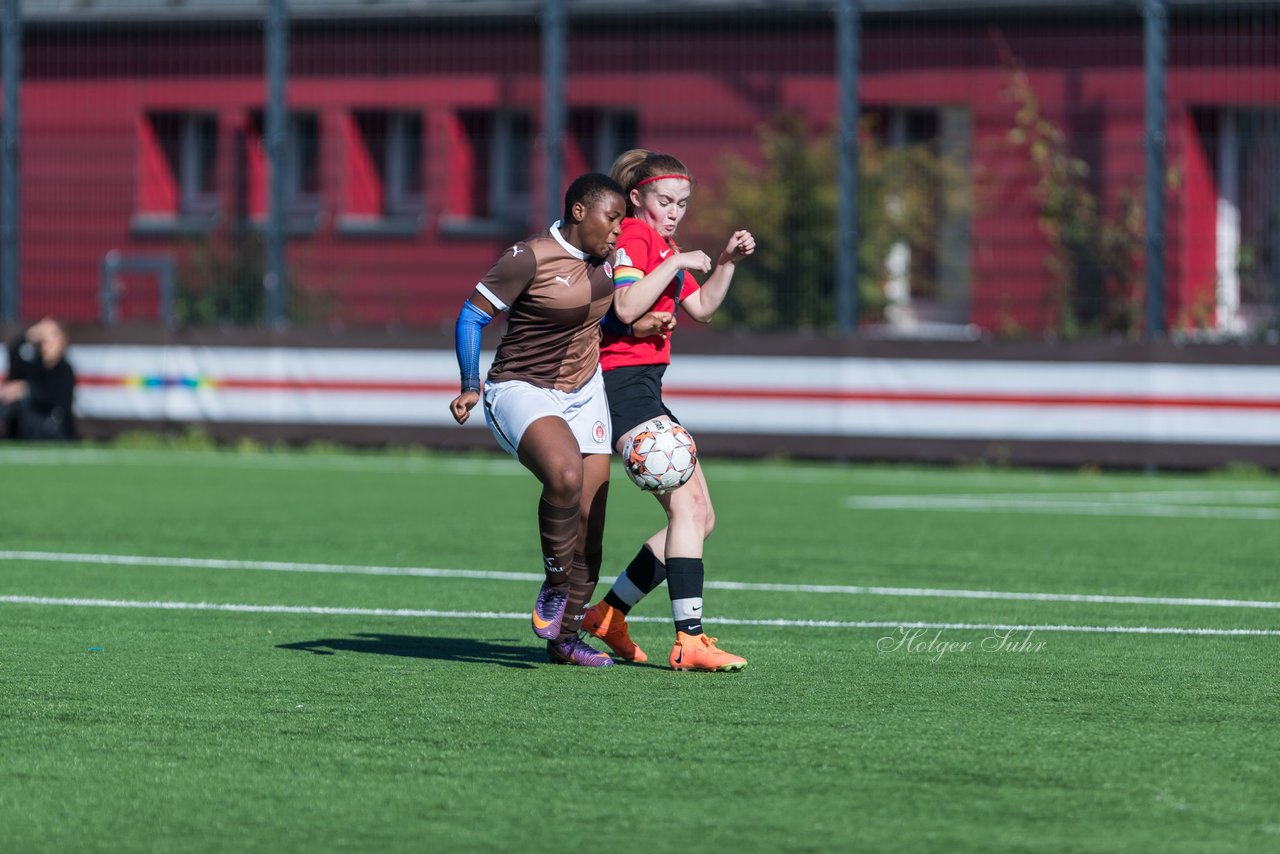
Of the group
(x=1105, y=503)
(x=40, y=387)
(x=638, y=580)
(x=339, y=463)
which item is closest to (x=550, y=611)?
(x=638, y=580)

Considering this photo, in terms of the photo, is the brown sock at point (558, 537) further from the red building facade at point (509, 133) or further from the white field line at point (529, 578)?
the red building facade at point (509, 133)

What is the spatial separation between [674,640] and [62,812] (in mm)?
3628

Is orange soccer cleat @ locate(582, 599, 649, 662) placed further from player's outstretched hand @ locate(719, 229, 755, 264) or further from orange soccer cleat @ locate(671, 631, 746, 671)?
player's outstretched hand @ locate(719, 229, 755, 264)

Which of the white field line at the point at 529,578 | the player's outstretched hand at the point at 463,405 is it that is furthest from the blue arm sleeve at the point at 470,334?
the white field line at the point at 529,578

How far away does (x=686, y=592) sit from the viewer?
787 cm

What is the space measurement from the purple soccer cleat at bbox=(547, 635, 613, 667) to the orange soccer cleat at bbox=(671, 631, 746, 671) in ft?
0.94

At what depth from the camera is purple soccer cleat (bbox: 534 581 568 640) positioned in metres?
7.88

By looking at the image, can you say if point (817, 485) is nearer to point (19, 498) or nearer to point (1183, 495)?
point (1183, 495)

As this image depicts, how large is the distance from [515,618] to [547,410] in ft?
5.96

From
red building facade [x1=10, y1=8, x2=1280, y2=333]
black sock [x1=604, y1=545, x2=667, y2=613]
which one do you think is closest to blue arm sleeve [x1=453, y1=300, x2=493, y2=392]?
black sock [x1=604, y1=545, x2=667, y2=613]

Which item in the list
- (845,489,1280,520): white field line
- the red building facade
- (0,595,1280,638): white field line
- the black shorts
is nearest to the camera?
the black shorts

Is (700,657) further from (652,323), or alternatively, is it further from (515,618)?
(515,618)

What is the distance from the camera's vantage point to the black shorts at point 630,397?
8.06 meters

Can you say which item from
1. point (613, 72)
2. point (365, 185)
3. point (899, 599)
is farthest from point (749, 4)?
point (899, 599)
